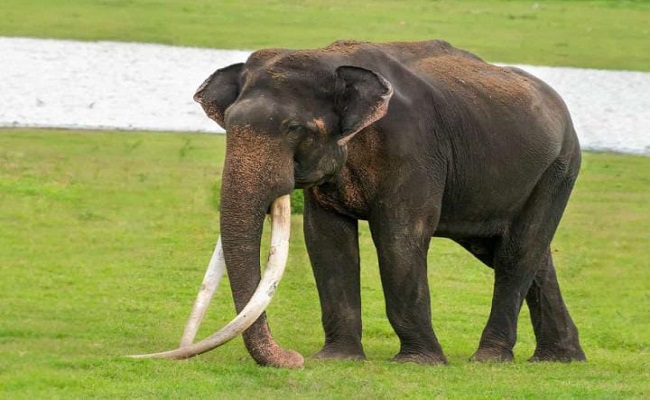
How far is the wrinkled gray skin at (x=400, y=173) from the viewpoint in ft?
42.3

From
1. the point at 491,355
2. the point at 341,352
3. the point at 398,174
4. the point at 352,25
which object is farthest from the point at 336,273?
the point at 352,25

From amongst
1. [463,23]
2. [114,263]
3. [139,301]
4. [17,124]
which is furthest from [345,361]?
[463,23]

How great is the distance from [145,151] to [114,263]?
7.99 metres

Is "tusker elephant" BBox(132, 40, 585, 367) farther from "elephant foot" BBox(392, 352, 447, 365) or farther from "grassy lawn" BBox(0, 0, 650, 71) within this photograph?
"grassy lawn" BBox(0, 0, 650, 71)

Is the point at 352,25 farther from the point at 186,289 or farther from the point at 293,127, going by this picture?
the point at 293,127

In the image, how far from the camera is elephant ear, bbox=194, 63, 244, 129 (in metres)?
13.8

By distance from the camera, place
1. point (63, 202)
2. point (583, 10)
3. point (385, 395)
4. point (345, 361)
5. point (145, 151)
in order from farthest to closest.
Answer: point (583, 10) → point (145, 151) → point (63, 202) → point (345, 361) → point (385, 395)

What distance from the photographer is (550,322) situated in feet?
52.3

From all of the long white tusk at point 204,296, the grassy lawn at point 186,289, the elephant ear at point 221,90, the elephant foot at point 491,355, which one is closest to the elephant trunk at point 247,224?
the grassy lawn at point 186,289

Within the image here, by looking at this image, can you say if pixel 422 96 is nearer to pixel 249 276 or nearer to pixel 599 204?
pixel 249 276

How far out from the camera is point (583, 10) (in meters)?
43.7

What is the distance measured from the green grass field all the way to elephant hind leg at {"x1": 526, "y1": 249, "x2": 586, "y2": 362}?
10.0 inches

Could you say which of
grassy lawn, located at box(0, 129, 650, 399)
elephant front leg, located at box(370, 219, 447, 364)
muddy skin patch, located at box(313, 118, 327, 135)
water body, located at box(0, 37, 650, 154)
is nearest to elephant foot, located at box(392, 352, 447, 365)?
elephant front leg, located at box(370, 219, 447, 364)

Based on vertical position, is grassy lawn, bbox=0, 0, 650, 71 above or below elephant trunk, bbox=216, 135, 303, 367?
below
